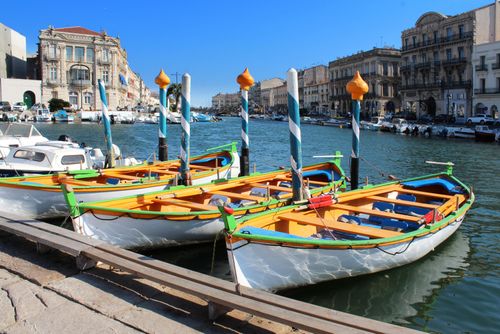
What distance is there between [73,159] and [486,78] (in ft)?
191

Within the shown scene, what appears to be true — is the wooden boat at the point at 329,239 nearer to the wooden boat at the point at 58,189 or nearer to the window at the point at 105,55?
the wooden boat at the point at 58,189

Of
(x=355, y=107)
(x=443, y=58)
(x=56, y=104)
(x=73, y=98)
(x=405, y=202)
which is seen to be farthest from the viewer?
(x=73, y=98)

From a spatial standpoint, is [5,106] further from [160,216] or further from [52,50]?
[160,216]

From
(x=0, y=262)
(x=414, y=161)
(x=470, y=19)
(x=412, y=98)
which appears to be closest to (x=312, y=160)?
(x=414, y=161)

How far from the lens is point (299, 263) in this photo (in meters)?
7.45

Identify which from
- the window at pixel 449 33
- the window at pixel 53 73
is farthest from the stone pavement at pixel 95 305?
the window at pixel 53 73

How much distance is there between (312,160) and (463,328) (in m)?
25.5

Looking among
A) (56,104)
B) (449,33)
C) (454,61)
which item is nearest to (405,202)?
(454,61)

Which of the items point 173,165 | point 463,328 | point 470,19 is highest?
point 470,19

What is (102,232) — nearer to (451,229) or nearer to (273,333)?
(273,333)

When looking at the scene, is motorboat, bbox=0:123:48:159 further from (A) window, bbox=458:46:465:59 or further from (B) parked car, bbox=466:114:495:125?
(A) window, bbox=458:46:465:59

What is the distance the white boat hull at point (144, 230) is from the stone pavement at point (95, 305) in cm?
162

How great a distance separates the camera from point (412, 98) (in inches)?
3140

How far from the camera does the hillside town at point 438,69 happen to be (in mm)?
61281
